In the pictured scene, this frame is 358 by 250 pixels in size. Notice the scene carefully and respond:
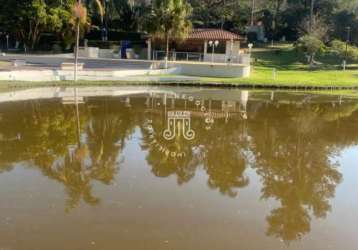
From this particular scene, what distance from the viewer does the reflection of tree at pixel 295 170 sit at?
8562 mm

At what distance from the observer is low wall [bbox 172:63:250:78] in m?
33.9

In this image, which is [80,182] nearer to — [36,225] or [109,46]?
[36,225]

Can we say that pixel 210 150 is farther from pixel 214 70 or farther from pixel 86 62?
pixel 86 62

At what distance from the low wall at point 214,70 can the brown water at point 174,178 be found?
1357cm

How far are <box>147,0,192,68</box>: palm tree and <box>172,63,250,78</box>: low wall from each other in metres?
1.66

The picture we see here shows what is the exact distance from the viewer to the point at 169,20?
34656 millimetres

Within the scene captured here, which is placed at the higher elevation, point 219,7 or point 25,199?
point 219,7

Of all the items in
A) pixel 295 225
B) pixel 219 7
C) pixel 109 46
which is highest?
pixel 219 7

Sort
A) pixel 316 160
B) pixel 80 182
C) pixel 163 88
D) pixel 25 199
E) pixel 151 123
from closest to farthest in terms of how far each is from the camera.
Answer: pixel 25 199 → pixel 80 182 → pixel 316 160 → pixel 151 123 → pixel 163 88

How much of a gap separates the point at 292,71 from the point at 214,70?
9.12 meters

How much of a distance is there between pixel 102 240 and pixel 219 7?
53634mm

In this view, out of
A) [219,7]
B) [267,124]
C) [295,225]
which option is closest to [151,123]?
[267,124]

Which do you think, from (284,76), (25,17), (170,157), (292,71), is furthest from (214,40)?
(170,157)

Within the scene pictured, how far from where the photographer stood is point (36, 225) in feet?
25.2
